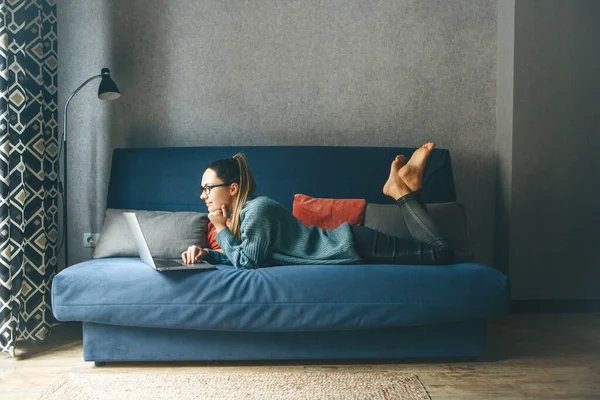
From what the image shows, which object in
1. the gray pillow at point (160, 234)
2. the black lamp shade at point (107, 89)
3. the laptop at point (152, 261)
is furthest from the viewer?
the black lamp shade at point (107, 89)

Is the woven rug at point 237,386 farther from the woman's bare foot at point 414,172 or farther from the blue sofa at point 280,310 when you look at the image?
the woman's bare foot at point 414,172

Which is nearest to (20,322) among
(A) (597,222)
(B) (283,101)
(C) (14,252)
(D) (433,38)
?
(C) (14,252)

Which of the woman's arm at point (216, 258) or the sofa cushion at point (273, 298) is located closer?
the sofa cushion at point (273, 298)

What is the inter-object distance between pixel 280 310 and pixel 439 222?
108cm

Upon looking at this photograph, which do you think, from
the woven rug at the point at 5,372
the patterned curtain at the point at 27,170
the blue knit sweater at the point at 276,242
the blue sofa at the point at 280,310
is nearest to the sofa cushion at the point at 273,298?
the blue sofa at the point at 280,310

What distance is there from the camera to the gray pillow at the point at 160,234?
307 centimetres

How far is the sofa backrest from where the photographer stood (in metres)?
3.43

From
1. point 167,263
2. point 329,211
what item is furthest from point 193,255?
point 329,211

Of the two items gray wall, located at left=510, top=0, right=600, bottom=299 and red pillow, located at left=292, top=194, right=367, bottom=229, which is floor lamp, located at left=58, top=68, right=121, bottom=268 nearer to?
red pillow, located at left=292, top=194, right=367, bottom=229

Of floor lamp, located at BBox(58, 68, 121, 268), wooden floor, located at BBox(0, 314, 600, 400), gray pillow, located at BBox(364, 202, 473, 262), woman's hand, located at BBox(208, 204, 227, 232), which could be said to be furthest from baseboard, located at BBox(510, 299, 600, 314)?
floor lamp, located at BBox(58, 68, 121, 268)

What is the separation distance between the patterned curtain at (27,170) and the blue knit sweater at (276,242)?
979 mm

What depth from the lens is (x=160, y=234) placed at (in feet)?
10.2

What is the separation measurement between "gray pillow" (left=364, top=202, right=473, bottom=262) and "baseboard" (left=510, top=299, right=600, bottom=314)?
79 centimetres

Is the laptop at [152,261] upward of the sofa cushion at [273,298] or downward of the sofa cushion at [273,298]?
upward
